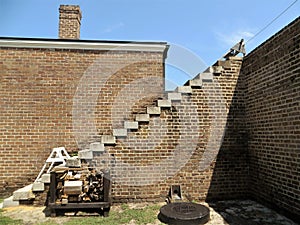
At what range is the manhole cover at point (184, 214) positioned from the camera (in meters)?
4.23

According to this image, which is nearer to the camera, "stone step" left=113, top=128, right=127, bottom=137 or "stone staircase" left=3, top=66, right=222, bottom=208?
"stone staircase" left=3, top=66, right=222, bottom=208

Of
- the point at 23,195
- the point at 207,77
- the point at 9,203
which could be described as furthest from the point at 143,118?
the point at 9,203

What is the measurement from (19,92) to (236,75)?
7.23 m

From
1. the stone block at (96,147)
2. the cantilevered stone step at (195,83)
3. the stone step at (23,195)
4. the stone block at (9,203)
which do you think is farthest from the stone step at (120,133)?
the stone block at (9,203)

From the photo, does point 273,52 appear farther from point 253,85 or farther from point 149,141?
point 149,141

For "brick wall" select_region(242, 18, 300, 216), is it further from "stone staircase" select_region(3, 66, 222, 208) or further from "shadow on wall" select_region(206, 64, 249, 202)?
"stone staircase" select_region(3, 66, 222, 208)

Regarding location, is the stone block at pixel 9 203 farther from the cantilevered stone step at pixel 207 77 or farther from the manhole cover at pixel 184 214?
the cantilevered stone step at pixel 207 77

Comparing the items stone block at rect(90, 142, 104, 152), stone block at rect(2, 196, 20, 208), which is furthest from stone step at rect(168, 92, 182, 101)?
stone block at rect(2, 196, 20, 208)

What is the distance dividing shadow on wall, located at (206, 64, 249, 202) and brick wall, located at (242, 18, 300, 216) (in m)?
0.18

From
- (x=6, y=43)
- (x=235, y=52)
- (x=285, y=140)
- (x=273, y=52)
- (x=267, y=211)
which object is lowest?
(x=267, y=211)

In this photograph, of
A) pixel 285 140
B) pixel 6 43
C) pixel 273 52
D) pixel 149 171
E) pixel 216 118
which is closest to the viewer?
pixel 285 140

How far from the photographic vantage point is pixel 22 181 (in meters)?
6.69

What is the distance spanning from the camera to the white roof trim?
722cm

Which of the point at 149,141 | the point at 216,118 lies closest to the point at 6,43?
the point at 149,141
